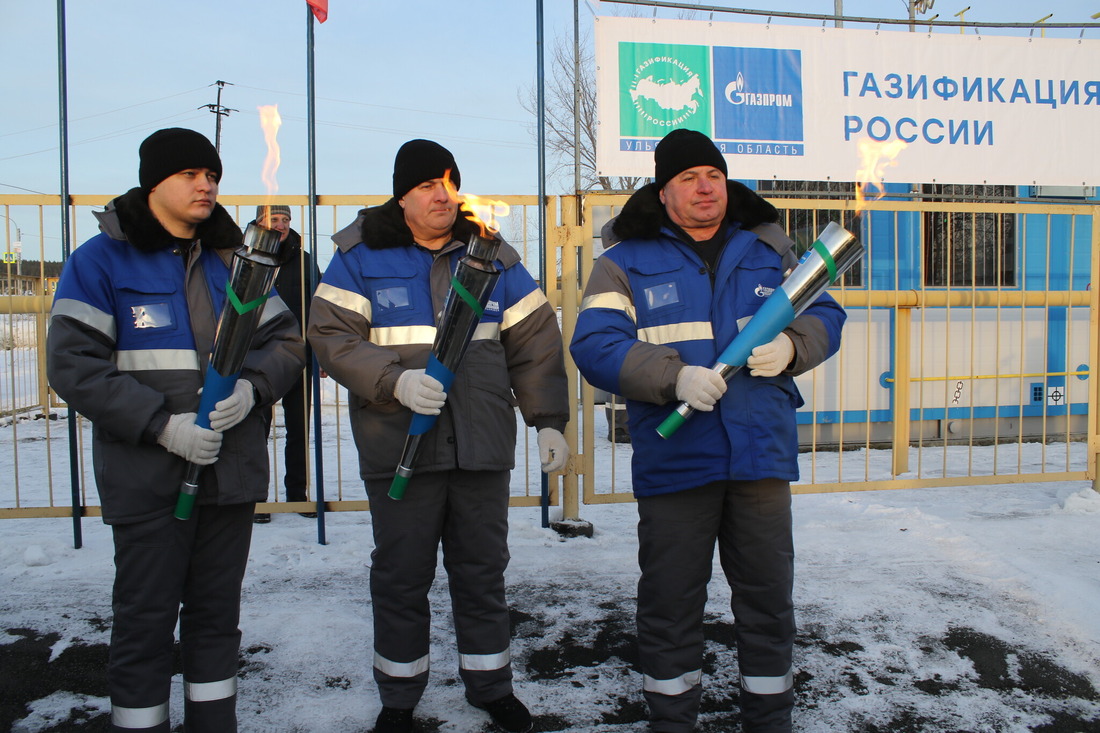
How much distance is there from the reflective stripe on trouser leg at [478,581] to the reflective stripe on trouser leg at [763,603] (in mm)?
822

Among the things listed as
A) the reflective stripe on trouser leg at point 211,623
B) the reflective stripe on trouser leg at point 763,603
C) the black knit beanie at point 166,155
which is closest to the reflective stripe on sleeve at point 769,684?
the reflective stripe on trouser leg at point 763,603

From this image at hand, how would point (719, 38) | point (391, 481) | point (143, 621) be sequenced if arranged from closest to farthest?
point (143, 621)
point (391, 481)
point (719, 38)

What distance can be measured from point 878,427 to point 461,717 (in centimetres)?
671

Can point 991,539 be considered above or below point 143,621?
below

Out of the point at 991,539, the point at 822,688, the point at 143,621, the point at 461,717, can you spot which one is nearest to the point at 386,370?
the point at 143,621

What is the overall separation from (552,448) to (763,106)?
14.5 feet

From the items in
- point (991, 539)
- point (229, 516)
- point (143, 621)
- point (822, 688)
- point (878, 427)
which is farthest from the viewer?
point (878, 427)

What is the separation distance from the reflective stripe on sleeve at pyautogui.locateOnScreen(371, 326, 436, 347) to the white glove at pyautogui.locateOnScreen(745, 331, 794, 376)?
1075 millimetres

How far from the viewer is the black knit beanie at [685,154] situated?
2686 mm

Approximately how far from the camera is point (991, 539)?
4773mm

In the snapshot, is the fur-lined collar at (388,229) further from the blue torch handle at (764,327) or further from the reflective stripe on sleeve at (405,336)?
the blue torch handle at (764,327)

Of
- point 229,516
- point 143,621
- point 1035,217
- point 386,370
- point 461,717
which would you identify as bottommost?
point 461,717

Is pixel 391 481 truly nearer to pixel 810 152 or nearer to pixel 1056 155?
pixel 810 152

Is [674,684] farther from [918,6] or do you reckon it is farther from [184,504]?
[918,6]
